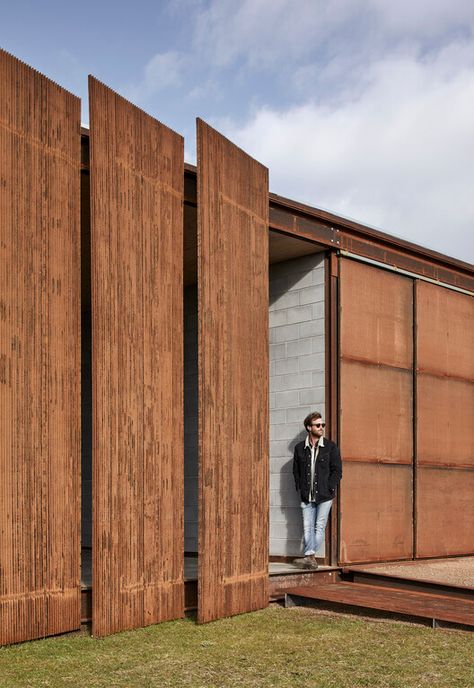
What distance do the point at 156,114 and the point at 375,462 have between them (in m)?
4.32

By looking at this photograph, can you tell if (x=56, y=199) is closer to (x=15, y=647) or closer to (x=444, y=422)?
(x=15, y=647)

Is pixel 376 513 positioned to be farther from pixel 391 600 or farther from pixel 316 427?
pixel 391 600

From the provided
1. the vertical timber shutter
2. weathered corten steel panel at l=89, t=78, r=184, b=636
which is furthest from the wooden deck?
the vertical timber shutter

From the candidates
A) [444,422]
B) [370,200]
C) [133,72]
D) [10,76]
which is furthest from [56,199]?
[370,200]

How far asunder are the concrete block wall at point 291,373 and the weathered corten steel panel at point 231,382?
1.64m

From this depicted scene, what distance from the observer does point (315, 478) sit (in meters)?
8.70

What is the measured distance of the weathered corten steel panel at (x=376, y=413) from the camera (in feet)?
30.2

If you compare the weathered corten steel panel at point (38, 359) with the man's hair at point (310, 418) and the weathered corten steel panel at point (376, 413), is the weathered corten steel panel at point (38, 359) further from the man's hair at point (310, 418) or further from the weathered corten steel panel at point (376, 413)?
the weathered corten steel panel at point (376, 413)

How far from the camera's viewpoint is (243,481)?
734 centimetres

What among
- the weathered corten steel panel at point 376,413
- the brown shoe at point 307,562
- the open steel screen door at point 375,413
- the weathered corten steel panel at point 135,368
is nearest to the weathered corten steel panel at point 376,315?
the open steel screen door at point 375,413

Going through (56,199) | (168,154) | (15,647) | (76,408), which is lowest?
(15,647)

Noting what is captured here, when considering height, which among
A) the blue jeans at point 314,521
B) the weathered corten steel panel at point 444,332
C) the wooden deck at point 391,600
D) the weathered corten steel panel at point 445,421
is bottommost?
the wooden deck at point 391,600

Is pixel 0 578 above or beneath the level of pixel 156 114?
beneath

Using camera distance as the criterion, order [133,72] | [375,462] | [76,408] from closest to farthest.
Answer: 1. [76,408]
2. [133,72]
3. [375,462]
